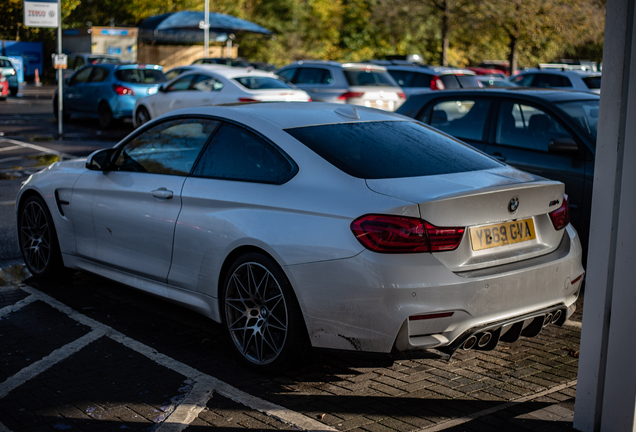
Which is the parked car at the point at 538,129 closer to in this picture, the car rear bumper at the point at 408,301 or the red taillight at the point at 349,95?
the car rear bumper at the point at 408,301

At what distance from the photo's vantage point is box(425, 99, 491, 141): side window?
281 inches

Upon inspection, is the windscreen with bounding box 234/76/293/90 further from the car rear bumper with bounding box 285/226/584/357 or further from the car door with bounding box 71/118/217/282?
the car rear bumper with bounding box 285/226/584/357

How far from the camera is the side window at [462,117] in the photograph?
7.14 meters

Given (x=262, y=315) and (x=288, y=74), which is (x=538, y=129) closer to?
(x=262, y=315)

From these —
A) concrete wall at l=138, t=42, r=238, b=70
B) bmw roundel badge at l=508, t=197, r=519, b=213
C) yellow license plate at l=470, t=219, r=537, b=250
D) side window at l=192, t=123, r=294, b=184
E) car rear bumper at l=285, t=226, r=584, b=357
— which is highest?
concrete wall at l=138, t=42, r=238, b=70

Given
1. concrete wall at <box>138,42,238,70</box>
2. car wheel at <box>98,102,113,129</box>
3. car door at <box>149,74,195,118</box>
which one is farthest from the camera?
concrete wall at <box>138,42,238,70</box>

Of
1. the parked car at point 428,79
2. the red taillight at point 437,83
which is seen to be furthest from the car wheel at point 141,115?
the red taillight at point 437,83

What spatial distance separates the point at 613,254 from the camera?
129 inches

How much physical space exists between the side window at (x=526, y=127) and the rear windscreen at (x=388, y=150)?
6.95ft

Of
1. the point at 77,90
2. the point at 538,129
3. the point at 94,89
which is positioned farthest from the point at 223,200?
the point at 77,90

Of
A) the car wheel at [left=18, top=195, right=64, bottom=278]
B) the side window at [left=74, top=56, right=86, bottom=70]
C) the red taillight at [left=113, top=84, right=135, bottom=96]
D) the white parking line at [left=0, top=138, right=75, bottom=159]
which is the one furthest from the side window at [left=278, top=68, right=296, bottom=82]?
the side window at [left=74, top=56, right=86, bottom=70]

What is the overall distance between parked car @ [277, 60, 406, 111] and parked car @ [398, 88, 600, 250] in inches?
388

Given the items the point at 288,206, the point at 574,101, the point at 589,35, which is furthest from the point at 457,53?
the point at 288,206

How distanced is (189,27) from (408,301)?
42.5 metres
